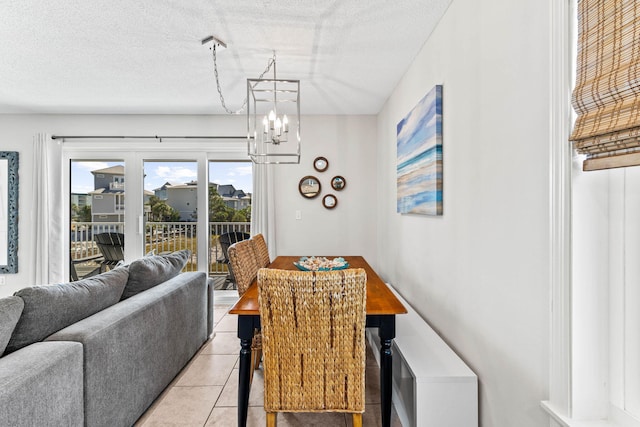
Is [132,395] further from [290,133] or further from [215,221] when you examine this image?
[290,133]

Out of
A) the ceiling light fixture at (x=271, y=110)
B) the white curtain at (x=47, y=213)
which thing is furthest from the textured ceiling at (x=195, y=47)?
the white curtain at (x=47, y=213)

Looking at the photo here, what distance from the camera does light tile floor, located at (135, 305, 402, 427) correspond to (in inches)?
75.4

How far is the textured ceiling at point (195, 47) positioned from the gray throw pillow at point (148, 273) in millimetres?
1568

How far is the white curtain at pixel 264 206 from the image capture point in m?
3.99

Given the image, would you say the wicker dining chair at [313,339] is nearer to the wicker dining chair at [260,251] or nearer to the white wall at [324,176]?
the wicker dining chair at [260,251]

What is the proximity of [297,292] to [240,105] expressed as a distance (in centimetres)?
296

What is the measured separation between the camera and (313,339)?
4.72ft

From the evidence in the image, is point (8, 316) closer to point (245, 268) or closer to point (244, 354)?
point (244, 354)

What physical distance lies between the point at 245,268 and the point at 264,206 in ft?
5.99

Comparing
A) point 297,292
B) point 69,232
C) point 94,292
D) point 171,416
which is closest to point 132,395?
point 171,416

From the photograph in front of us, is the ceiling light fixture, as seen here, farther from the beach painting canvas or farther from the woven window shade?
the woven window shade

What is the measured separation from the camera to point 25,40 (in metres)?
2.29

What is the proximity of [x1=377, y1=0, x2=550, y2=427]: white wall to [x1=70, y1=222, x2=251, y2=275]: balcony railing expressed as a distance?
3.02m

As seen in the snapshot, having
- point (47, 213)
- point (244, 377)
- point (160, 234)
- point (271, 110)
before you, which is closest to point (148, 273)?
point (244, 377)
